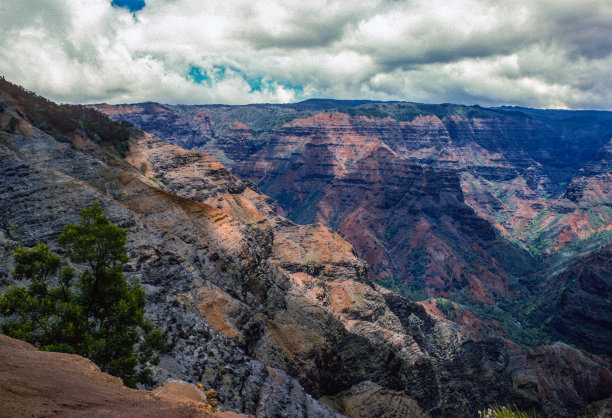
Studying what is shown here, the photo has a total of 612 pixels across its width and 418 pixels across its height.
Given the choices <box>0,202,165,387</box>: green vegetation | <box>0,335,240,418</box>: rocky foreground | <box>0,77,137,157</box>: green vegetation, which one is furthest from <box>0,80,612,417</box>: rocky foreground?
<box>0,335,240,418</box>: rocky foreground

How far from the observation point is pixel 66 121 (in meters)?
83.1

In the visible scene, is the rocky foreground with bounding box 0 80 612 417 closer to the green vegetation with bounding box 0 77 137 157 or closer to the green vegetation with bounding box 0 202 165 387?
the green vegetation with bounding box 0 77 137 157

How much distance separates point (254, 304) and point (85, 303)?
110 ft

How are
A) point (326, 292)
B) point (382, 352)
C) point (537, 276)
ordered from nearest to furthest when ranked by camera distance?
point (382, 352)
point (326, 292)
point (537, 276)

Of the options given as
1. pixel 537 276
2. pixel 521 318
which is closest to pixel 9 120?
pixel 521 318

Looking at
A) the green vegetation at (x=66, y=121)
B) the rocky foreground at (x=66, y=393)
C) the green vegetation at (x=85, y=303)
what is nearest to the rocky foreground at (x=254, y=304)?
the green vegetation at (x=66, y=121)

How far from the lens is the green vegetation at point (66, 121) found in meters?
80.0

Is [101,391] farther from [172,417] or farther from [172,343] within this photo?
[172,343]

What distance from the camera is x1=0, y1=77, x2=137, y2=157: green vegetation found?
80000 millimetres

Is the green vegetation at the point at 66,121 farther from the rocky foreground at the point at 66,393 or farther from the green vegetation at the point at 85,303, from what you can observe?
the rocky foreground at the point at 66,393

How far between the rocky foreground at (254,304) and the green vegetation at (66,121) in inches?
72.9

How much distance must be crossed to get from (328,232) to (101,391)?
324 feet

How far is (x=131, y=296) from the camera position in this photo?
23.7 m

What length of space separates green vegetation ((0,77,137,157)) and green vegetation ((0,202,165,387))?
53.1m
